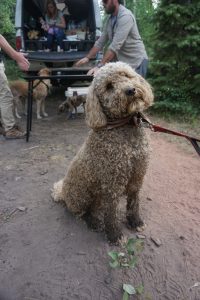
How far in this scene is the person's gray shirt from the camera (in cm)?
506

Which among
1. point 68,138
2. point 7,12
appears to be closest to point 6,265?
point 68,138

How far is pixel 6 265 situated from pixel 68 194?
87 centimetres

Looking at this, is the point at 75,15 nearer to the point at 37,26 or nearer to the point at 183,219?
the point at 37,26

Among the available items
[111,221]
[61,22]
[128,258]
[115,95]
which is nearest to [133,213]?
[111,221]

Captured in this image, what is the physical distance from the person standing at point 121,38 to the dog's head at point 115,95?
2.04 metres

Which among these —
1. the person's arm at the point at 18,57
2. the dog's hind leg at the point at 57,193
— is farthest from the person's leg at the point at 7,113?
the dog's hind leg at the point at 57,193

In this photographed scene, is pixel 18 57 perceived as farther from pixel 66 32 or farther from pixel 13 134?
pixel 66 32

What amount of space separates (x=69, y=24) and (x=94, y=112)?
24.2 feet

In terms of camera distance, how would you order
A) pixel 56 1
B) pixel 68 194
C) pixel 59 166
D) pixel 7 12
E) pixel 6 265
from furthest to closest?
1. pixel 7 12
2. pixel 56 1
3. pixel 59 166
4. pixel 68 194
5. pixel 6 265

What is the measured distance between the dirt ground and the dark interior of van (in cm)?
442

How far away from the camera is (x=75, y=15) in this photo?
31.4 feet

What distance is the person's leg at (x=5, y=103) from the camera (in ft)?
19.6

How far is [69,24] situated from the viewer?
375 inches

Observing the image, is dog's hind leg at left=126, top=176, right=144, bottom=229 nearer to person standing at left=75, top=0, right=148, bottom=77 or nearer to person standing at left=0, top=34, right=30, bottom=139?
person standing at left=75, top=0, right=148, bottom=77
